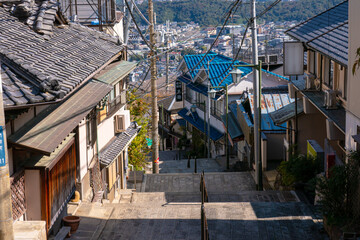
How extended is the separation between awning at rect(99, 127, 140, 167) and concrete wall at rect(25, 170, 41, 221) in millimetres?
7269

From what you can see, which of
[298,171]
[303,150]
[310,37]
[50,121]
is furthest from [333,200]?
[303,150]

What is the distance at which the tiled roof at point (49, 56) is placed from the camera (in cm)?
948

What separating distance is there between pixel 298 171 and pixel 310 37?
17.2 feet

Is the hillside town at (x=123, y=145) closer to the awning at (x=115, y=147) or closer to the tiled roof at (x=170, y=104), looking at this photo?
the awning at (x=115, y=147)

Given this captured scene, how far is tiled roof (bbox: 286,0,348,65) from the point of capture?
16.3m

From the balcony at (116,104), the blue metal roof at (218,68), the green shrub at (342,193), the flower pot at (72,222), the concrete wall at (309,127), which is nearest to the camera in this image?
the green shrub at (342,193)

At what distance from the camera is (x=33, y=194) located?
1100cm

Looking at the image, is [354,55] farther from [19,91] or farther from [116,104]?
[116,104]

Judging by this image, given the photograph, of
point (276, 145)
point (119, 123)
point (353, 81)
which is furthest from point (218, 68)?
point (353, 81)

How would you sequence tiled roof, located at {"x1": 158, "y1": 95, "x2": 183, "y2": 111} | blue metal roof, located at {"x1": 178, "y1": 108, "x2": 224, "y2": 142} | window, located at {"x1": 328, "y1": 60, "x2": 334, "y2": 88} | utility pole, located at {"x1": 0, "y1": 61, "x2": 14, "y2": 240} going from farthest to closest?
tiled roof, located at {"x1": 158, "y1": 95, "x2": 183, "y2": 111} → blue metal roof, located at {"x1": 178, "y1": 108, "x2": 224, "y2": 142} → window, located at {"x1": 328, "y1": 60, "x2": 334, "y2": 88} → utility pole, located at {"x1": 0, "y1": 61, "x2": 14, "y2": 240}

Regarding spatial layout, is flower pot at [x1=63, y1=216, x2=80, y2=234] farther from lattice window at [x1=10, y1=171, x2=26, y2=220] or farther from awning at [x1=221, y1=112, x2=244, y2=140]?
awning at [x1=221, y1=112, x2=244, y2=140]

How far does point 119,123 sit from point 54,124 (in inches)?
414

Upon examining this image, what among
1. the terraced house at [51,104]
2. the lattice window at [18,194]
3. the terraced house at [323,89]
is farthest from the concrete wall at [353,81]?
the lattice window at [18,194]

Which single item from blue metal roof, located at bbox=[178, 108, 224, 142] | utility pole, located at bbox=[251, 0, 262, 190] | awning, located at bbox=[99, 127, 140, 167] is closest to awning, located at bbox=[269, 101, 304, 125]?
utility pole, located at bbox=[251, 0, 262, 190]
